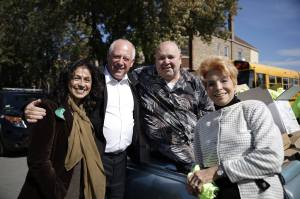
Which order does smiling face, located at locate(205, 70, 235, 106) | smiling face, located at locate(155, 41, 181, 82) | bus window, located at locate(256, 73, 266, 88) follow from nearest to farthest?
smiling face, located at locate(205, 70, 235, 106)
smiling face, located at locate(155, 41, 181, 82)
bus window, located at locate(256, 73, 266, 88)

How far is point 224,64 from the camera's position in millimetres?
2326

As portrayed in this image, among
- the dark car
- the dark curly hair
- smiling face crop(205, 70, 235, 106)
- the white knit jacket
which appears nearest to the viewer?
the white knit jacket

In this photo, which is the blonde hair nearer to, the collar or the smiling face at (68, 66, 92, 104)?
the smiling face at (68, 66, 92, 104)

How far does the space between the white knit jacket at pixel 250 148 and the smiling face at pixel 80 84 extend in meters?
1.14

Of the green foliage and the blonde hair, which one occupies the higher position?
the green foliage

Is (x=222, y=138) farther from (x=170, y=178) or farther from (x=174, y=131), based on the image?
(x=174, y=131)

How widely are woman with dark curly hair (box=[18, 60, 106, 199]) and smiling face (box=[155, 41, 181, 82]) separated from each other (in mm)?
758

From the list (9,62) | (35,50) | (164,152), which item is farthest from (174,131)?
(9,62)

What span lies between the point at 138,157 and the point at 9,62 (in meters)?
28.6

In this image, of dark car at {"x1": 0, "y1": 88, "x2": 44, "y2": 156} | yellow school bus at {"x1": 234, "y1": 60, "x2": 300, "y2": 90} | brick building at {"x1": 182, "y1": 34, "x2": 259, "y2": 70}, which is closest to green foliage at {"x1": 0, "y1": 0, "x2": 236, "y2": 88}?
yellow school bus at {"x1": 234, "y1": 60, "x2": 300, "y2": 90}

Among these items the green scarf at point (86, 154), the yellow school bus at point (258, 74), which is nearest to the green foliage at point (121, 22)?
the yellow school bus at point (258, 74)

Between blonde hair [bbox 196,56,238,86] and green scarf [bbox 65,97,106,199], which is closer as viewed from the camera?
blonde hair [bbox 196,56,238,86]

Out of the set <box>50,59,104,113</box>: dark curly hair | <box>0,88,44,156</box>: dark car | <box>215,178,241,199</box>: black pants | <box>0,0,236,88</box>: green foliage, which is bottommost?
<box>0,88,44,156</box>: dark car

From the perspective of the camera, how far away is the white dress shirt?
10.3 ft
